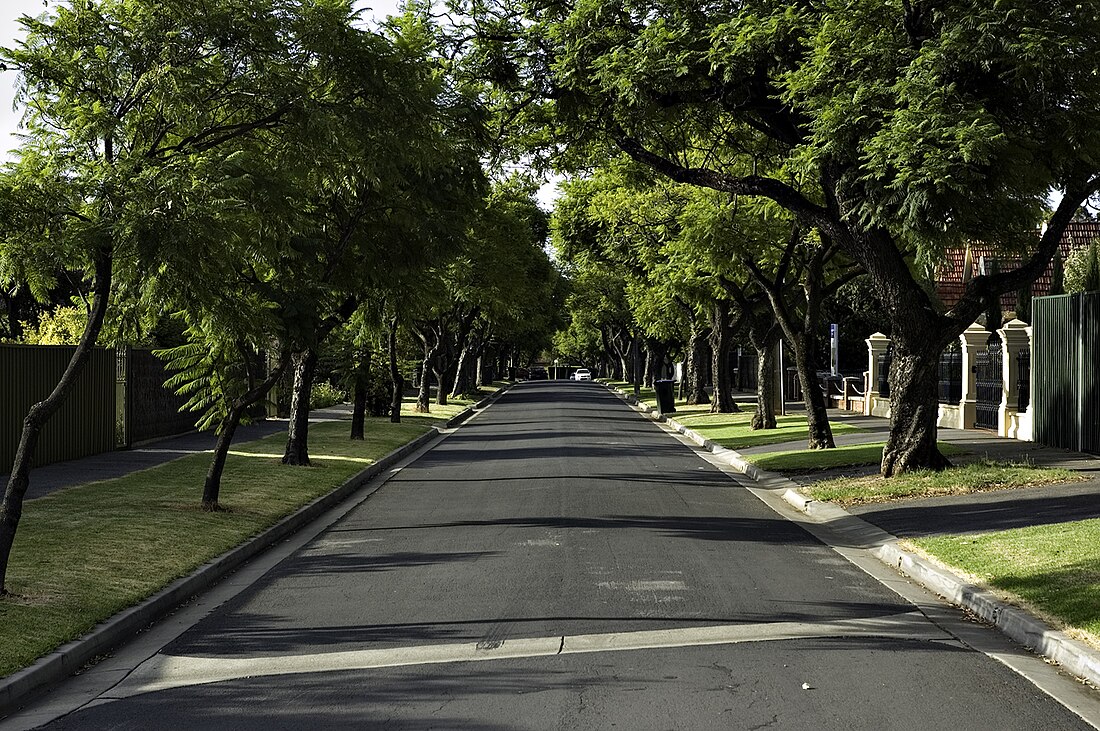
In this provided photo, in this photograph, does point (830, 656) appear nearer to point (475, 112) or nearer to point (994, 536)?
point (994, 536)

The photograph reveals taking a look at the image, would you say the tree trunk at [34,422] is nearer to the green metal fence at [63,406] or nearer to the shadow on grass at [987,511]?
the shadow on grass at [987,511]

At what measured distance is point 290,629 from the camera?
8.61 m

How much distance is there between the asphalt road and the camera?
21.2ft

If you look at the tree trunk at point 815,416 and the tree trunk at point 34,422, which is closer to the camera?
the tree trunk at point 34,422

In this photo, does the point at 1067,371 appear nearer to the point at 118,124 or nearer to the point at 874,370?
the point at 118,124

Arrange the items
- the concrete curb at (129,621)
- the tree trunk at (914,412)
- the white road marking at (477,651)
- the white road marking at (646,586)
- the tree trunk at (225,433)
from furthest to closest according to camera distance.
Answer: the tree trunk at (914,412), the tree trunk at (225,433), the white road marking at (646,586), the white road marking at (477,651), the concrete curb at (129,621)

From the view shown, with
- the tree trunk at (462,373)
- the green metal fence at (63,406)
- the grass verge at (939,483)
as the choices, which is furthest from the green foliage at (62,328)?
the tree trunk at (462,373)

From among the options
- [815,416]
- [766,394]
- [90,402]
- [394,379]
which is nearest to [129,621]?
[90,402]

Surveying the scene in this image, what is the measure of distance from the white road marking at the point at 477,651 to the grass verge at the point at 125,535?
85cm

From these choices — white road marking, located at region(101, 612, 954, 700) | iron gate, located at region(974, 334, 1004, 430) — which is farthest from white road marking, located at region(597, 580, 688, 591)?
iron gate, located at region(974, 334, 1004, 430)

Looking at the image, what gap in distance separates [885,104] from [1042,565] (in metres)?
6.97

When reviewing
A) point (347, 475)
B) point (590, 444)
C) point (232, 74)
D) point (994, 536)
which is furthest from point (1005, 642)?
point (590, 444)

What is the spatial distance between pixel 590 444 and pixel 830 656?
20.2 metres

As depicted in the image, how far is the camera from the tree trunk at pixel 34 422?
29.7 feet
